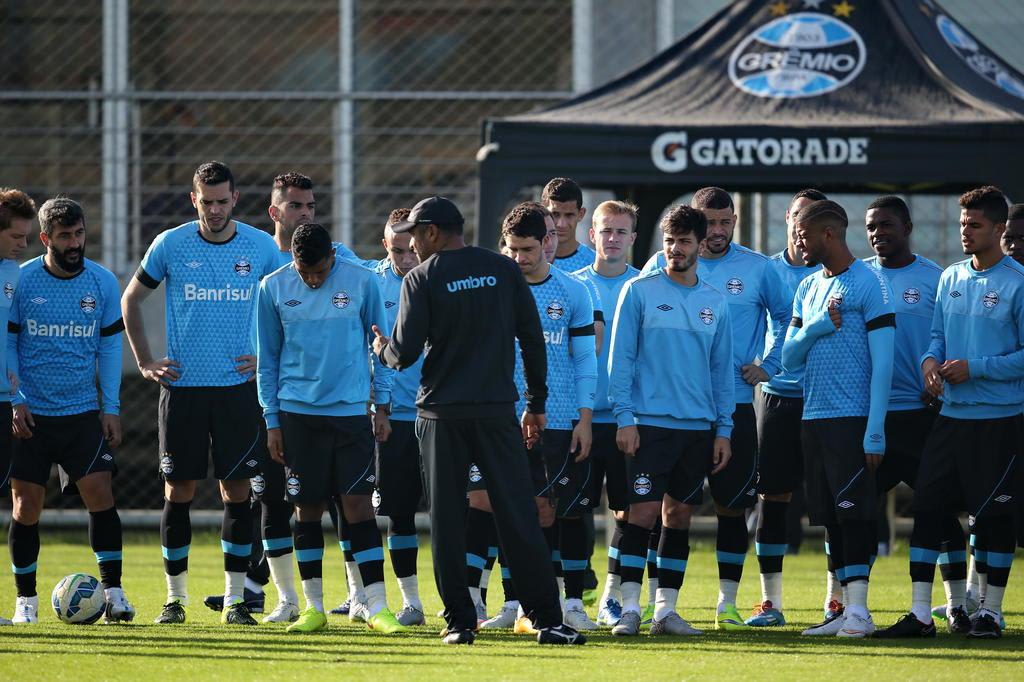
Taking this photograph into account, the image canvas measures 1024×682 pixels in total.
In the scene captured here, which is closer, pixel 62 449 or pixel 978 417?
pixel 978 417

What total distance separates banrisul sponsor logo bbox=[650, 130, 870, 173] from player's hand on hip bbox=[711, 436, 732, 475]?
294 centimetres

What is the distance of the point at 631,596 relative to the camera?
6867 mm

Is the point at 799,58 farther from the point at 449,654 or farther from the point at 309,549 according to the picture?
the point at 449,654

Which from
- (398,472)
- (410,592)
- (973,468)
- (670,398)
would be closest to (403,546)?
(410,592)

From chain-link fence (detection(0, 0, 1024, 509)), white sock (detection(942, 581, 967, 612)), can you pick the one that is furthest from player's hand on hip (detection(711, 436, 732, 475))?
chain-link fence (detection(0, 0, 1024, 509))

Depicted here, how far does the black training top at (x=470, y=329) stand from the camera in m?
6.20

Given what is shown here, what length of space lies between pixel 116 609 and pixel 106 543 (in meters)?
0.33

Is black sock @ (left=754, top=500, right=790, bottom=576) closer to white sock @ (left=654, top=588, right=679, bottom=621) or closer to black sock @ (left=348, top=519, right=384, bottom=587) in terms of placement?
white sock @ (left=654, top=588, right=679, bottom=621)

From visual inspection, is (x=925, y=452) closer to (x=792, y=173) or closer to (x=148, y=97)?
(x=792, y=173)

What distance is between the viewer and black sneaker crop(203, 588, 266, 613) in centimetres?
772

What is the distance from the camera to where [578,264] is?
312 inches

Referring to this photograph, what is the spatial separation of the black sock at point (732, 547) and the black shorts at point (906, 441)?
2.25ft

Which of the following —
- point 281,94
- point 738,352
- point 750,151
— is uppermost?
point 281,94

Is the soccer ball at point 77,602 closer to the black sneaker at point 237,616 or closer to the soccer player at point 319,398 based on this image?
the black sneaker at point 237,616
